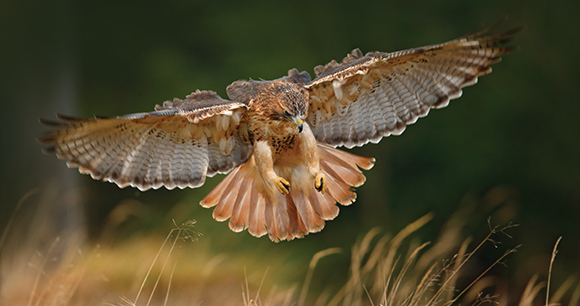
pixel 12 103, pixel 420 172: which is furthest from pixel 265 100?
pixel 12 103

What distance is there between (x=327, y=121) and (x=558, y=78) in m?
2.97

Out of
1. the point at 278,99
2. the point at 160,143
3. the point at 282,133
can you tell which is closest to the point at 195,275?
the point at 160,143

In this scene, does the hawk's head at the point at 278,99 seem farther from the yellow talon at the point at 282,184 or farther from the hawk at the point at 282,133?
the yellow talon at the point at 282,184

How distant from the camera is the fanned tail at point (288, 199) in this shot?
7.38 feet

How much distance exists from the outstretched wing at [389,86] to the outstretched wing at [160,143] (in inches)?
16.2

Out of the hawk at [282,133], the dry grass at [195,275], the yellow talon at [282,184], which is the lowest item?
the dry grass at [195,275]

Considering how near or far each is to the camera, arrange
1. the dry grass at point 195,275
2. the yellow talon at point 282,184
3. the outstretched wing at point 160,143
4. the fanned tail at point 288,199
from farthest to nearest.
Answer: the dry grass at point 195,275, the fanned tail at point 288,199, the yellow talon at point 282,184, the outstretched wing at point 160,143

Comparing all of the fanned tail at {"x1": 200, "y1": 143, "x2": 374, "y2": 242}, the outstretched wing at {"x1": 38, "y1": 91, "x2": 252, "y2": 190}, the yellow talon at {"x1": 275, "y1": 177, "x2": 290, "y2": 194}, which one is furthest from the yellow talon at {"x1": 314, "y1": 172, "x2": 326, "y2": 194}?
the outstretched wing at {"x1": 38, "y1": 91, "x2": 252, "y2": 190}

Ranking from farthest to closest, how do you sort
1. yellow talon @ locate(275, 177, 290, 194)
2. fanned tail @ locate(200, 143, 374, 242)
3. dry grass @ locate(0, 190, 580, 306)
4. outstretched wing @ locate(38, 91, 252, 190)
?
1. dry grass @ locate(0, 190, 580, 306)
2. fanned tail @ locate(200, 143, 374, 242)
3. yellow talon @ locate(275, 177, 290, 194)
4. outstretched wing @ locate(38, 91, 252, 190)

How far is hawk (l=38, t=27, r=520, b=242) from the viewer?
79.7 inches

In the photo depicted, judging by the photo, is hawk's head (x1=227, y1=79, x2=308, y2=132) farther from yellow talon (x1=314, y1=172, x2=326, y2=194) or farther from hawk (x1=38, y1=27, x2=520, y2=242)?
yellow talon (x1=314, y1=172, x2=326, y2=194)

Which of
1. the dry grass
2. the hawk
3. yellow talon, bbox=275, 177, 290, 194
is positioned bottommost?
the dry grass

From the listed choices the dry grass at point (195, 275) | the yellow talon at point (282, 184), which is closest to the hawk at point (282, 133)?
the yellow talon at point (282, 184)

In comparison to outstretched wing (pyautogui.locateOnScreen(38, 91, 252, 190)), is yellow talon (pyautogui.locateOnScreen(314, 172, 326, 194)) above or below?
below
